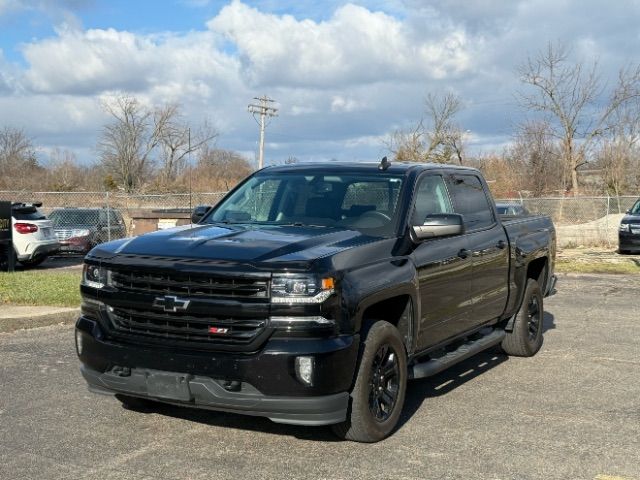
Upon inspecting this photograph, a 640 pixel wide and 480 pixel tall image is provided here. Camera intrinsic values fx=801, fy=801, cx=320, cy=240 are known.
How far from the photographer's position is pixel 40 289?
1278 centimetres

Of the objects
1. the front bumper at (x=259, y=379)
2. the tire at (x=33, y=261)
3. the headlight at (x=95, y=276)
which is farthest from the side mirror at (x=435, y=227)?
the tire at (x=33, y=261)

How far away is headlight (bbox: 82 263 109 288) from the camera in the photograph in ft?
17.6

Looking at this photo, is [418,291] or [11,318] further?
[11,318]

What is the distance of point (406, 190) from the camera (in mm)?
6359

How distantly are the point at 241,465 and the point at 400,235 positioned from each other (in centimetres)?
205

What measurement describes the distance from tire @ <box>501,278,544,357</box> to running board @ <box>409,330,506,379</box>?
1.24 ft

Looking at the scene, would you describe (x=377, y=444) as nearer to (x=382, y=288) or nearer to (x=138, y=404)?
(x=382, y=288)

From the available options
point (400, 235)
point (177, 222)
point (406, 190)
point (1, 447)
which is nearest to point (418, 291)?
point (400, 235)

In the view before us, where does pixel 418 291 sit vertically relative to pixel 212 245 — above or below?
below

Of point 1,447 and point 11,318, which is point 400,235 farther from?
point 11,318

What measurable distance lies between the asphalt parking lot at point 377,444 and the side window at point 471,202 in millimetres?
1478

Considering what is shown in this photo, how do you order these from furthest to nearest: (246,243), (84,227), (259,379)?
(84,227) < (246,243) < (259,379)

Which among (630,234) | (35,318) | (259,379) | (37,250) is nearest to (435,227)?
(259,379)

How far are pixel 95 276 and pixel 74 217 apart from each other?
17.6 metres
